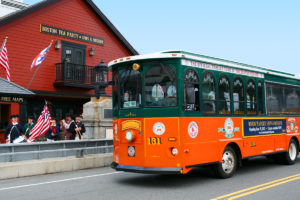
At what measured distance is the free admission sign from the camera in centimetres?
970

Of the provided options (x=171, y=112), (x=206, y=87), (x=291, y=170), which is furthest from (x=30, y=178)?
(x=291, y=170)

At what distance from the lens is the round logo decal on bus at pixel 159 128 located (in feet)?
25.3

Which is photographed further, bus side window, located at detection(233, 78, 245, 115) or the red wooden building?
the red wooden building

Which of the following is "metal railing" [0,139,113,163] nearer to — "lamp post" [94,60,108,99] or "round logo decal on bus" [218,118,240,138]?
"lamp post" [94,60,108,99]

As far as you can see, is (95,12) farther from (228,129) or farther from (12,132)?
(228,129)

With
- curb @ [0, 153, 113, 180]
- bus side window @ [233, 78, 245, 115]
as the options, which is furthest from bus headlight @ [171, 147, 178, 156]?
curb @ [0, 153, 113, 180]

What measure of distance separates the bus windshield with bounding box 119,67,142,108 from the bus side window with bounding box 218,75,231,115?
88.5 inches

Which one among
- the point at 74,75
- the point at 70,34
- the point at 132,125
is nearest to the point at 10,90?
the point at 74,75

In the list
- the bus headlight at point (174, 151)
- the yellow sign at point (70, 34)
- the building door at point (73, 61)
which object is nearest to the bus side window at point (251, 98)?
the bus headlight at point (174, 151)

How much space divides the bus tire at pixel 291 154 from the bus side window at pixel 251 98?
2599 millimetres

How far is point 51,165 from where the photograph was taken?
1036cm

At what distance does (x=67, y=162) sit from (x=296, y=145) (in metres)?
8.19

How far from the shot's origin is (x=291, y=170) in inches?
406

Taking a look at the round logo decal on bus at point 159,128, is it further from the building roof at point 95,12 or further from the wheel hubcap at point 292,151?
the building roof at point 95,12
